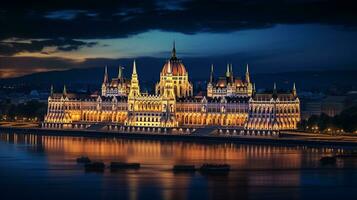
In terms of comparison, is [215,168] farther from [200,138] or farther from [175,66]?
[175,66]

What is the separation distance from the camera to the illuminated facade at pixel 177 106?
95.4m

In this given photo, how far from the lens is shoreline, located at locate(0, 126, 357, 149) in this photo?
8000 cm

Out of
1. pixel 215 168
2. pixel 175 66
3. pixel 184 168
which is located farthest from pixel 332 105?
pixel 184 168

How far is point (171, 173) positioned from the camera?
61.9m

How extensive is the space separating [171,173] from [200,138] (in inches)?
1140

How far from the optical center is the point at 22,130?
104 metres

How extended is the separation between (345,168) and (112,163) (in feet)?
39.3

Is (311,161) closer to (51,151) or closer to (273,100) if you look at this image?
(51,151)

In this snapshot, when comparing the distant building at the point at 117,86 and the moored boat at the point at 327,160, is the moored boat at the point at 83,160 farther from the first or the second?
the distant building at the point at 117,86

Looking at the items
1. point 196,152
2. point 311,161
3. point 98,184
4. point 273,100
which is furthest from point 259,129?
point 98,184

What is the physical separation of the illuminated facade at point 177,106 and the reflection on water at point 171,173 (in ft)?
45.4

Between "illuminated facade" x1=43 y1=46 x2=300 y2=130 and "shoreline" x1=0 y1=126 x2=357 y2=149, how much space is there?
15.5 feet

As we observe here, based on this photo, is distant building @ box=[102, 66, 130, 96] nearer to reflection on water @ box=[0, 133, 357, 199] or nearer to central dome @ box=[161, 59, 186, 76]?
central dome @ box=[161, 59, 186, 76]

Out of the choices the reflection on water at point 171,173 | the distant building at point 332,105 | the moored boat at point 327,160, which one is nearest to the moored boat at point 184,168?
the reflection on water at point 171,173
